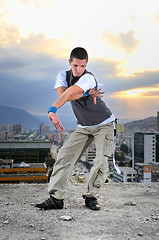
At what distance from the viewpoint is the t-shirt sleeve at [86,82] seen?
3.13 m

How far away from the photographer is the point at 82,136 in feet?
11.8

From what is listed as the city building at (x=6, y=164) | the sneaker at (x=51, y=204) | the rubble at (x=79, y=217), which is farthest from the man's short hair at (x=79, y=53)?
the city building at (x=6, y=164)

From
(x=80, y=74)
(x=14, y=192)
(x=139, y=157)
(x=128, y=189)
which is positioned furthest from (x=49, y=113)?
(x=139, y=157)

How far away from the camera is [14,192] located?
180 inches

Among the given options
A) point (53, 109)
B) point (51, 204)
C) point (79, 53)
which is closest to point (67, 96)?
point (53, 109)

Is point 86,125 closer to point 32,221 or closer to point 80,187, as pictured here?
point 32,221

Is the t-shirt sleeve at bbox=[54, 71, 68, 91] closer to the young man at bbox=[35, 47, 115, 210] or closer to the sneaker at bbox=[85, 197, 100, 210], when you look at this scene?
the young man at bbox=[35, 47, 115, 210]

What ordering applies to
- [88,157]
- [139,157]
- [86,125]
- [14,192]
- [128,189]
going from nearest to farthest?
1. [86,125]
2. [14,192]
3. [128,189]
4. [139,157]
5. [88,157]

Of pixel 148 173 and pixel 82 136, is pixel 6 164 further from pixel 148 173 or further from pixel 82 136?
pixel 82 136

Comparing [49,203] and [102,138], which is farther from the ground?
[102,138]

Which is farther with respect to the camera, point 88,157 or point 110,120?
point 88,157

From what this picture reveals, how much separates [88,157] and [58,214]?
6537 cm

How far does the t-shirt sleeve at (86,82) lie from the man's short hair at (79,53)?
0.22 meters

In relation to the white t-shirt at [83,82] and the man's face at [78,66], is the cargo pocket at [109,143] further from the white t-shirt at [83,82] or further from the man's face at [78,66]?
the man's face at [78,66]
